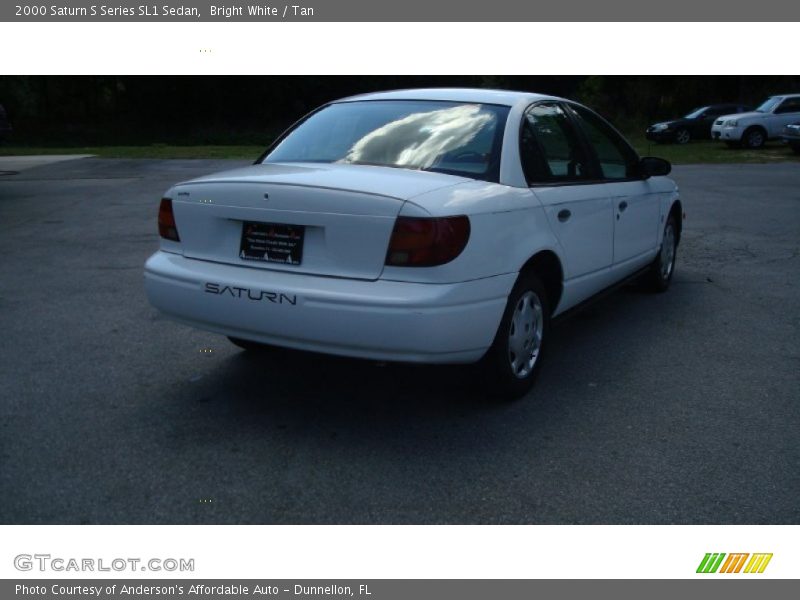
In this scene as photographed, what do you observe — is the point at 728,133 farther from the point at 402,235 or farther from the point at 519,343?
the point at 402,235

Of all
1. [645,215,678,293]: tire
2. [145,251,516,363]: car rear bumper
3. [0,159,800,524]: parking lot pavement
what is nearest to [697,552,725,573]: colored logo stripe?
[0,159,800,524]: parking lot pavement

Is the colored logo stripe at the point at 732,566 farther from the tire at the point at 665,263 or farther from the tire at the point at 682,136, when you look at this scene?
the tire at the point at 682,136

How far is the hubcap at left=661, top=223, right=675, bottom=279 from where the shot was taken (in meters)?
7.07

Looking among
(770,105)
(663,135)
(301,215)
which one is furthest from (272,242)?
(663,135)

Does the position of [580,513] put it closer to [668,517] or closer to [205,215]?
[668,517]

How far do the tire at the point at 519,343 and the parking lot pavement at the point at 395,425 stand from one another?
0.40 ft

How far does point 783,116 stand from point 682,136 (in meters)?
4.75

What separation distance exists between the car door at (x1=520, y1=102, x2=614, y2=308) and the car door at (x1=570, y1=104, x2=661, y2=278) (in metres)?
0.15

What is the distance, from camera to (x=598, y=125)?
19.6 feet

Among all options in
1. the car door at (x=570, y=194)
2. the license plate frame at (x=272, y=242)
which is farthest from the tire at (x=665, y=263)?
the license plate frame at (x=272, y=242)

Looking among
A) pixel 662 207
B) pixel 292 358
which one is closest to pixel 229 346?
pixel 292 358

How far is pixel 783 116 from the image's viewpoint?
28219mm

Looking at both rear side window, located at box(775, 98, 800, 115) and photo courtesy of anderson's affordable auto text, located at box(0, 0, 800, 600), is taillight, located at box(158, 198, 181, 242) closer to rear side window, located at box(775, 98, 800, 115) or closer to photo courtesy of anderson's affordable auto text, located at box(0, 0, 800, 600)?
photo courtesy of anderson's affordable auto text, located at box(0, 0, 800, 600)

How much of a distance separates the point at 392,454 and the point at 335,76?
51.2 m
